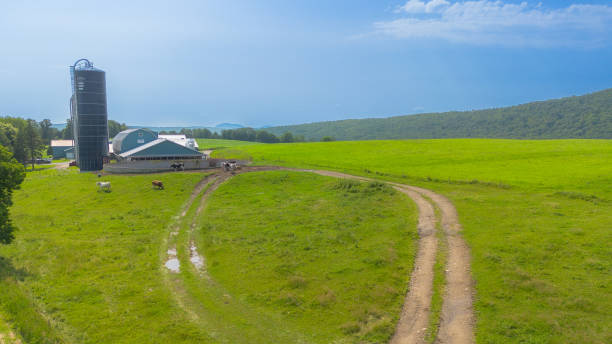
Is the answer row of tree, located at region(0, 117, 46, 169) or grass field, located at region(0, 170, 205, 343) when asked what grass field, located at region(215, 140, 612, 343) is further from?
row of tree, located at region(0, 117, 46, 169)

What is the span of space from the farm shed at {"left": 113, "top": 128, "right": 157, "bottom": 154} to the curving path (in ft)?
194

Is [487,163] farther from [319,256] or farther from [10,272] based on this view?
[10,272]

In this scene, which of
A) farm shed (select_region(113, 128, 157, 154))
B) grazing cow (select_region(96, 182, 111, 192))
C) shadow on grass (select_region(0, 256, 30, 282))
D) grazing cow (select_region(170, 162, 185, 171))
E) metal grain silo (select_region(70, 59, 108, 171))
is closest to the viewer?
shadow on grass (select_region(0, 256, 30, 282))

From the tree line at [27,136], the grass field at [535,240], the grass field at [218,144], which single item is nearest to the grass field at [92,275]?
the grass field at [535,240]

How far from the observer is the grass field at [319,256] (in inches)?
622

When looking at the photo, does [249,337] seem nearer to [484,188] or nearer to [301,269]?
[301,269]

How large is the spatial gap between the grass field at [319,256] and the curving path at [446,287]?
537 millimetres

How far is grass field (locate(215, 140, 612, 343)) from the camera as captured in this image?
14445 mm

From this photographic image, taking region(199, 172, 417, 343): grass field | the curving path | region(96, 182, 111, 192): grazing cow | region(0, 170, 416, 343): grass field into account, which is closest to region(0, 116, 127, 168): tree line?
region(96, 182, 111, 192): grazing cow

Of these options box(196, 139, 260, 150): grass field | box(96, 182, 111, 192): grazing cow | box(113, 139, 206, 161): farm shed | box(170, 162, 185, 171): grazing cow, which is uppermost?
box(196, 139, 260, 150): grass field

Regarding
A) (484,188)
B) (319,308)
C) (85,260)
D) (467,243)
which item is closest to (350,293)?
(319,308)

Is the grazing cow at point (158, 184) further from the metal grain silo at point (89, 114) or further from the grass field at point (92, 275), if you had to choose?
the metal grain silo at point (89, 114)

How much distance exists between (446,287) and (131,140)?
7480 cm

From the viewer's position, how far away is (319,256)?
22188 millimetres
